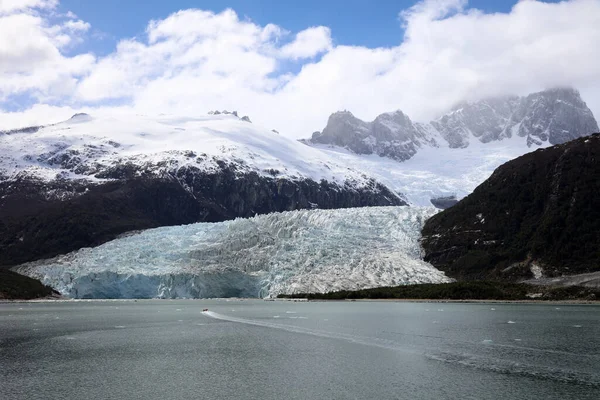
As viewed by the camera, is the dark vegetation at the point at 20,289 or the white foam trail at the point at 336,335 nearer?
the white foam trail at the point at 336,335

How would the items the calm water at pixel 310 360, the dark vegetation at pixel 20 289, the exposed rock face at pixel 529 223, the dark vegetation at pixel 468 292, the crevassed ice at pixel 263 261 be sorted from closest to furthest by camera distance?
the calm water at pixel 310 360, the dark vegetation at pixel 468 292, the exposed rock face at pixel 529 223, the crevassed ice at pixel 263 261, the dark vegetation at pixel 20 289

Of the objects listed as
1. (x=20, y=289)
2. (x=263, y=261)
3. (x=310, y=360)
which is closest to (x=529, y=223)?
(x=263, y=261)

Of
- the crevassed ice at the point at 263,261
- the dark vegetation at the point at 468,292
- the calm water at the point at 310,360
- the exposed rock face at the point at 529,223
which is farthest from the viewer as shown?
the crevassed ice at the point at 263,261

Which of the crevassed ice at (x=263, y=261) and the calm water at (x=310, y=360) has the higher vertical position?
the crevassed ice at (x=263, y=261)

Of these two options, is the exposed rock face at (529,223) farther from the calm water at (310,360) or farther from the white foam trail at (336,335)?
the white foam trail at (336,335)

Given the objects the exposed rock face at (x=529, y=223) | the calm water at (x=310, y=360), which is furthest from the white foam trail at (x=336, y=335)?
the exposed rock face at (x=529, y=223)

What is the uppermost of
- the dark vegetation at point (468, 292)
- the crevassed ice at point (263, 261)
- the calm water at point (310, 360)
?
the crevassed ice at point (263, 261)

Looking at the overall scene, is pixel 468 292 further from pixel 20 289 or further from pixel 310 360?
pixel 20 289
